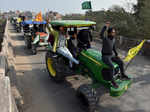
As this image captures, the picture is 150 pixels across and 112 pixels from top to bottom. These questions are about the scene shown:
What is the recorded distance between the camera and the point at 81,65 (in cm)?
491

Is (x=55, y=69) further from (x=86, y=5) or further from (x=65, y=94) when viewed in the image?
(x=86, y=5)

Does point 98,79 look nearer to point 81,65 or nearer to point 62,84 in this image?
point 81,65

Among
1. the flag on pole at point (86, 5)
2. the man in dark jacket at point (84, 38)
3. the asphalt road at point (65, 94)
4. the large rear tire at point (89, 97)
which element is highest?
the flag on pole at point (86, 5)

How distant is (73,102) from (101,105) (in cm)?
77

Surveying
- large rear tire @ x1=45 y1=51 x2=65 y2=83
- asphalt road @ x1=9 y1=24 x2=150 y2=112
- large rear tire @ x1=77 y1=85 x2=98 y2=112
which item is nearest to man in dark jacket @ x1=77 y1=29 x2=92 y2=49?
large rear tire @ x1=45 y1=51 x2=65 y2=83

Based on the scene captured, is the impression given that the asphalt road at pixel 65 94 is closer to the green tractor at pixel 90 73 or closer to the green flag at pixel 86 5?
the green tractor at pixel 90 73

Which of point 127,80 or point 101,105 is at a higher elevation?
point 127,80

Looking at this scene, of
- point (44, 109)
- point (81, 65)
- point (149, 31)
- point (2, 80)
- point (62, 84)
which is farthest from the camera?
point (149, 31)

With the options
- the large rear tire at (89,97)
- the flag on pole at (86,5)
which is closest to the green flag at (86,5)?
the flag on pole at (86,5)

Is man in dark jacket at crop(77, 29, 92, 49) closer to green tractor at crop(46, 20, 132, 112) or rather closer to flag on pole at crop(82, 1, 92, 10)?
green tractor at crop(46, 20, 132, 112)

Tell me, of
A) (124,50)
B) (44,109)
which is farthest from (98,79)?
(124,50)

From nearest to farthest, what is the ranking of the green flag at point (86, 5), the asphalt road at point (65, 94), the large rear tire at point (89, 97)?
the large rear tire at point (89, 97)
the asphalt road at point (65, 94)
the green flag at point (86, 5)

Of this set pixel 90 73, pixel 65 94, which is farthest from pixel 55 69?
pixel 90 73

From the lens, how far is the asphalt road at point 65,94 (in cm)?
425
